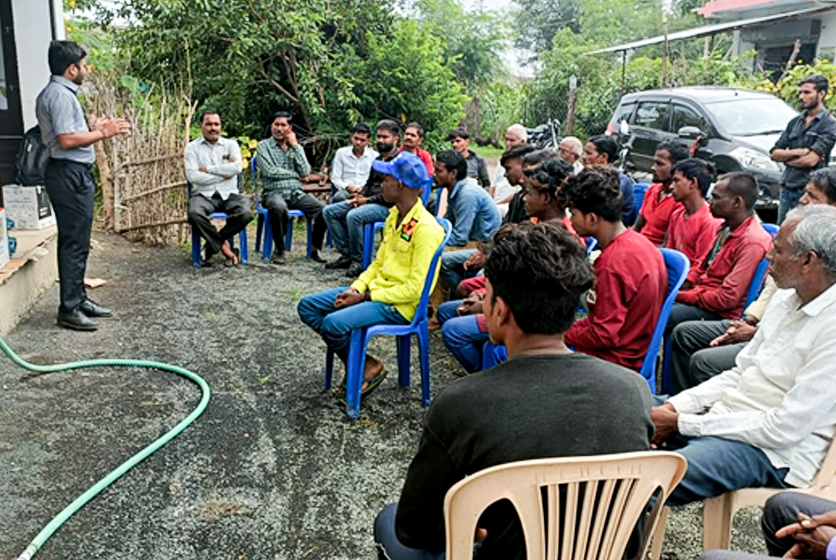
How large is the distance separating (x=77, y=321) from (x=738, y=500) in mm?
4104

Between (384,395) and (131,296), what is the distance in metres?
2.65

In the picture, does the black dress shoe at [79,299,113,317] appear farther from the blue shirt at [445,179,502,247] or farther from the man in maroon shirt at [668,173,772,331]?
the man in maroon shirt at [668,173,772,331]

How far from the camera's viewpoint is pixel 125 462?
3178 millimetres

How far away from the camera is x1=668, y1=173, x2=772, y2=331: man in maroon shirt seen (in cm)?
370

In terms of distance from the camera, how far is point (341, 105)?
9.69 m

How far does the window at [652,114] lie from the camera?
9.57 meters

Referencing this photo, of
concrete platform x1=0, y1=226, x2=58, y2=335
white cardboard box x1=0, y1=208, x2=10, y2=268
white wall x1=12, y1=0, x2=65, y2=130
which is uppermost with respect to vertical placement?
white wall x1=12, y1=0, x2=65, y2=130

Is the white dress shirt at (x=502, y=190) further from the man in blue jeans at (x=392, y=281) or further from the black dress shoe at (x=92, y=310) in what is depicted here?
the black dress shoe at (x=92, y=310)

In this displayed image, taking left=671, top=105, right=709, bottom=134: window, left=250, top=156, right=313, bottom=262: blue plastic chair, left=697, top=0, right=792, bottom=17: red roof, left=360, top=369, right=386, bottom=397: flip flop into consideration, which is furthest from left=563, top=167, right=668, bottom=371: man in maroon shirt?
left=697, top=0, right=792, bottom=17: red roof

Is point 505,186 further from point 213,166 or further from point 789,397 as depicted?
point 789,397

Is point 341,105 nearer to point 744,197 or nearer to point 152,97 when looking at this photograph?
point 152,97

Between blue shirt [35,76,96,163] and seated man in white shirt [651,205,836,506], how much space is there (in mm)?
3803

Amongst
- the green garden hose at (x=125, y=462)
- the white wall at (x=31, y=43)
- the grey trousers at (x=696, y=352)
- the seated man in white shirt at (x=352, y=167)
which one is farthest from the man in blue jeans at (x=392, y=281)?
the white wall at (x=31, y=43)

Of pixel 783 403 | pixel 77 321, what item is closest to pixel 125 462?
pixel 77 321
